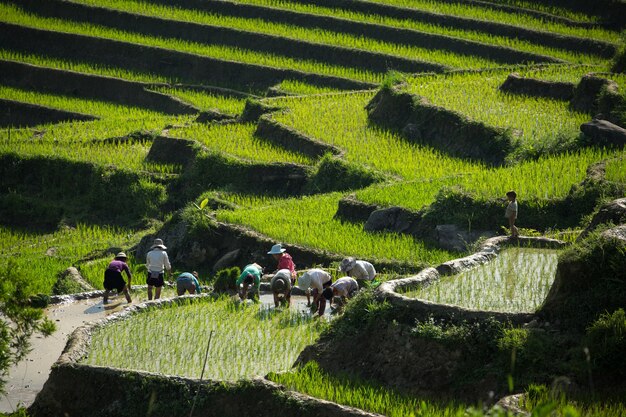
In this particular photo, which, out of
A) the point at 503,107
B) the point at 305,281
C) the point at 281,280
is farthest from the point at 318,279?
the point at 503,107

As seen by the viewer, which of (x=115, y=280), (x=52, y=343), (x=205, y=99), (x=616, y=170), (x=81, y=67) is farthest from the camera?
(x=81, y=67)

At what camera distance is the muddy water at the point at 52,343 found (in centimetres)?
1378

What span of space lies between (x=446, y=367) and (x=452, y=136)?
13600 mm

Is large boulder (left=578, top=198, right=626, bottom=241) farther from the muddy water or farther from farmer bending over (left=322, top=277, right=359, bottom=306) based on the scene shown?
the muddy water

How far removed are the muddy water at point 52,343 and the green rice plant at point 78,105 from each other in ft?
52.9

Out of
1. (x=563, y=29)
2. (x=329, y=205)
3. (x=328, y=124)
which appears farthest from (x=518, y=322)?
(x=563, y=29)

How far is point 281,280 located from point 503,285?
10.3 ft

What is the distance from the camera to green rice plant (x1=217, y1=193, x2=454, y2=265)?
1797 centimetres

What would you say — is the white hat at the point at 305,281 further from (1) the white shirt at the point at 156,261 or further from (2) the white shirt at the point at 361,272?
(1) the white shirt at the point at 156,261

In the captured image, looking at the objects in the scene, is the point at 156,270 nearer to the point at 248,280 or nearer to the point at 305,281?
the point at 248,280

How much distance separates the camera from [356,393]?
37.1 ft

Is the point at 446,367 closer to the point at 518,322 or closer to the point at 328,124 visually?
the point at 518,322

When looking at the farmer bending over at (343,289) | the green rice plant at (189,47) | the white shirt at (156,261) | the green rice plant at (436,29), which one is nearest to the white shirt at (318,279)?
the farmer bending over at (343,289)

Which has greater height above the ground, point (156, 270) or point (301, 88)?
point (301, 88)
